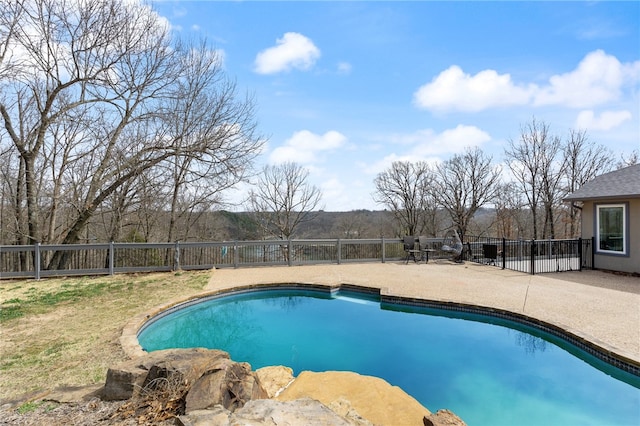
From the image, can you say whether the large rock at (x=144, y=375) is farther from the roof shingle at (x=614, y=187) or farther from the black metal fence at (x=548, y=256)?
the roof shingle at (x=614, y=187)

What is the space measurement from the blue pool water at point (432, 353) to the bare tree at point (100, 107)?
19.3 ft

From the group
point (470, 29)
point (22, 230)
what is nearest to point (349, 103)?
point (470, 29)

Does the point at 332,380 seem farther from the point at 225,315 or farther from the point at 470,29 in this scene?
the point at 470,29

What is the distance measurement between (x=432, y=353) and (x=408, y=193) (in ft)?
51.5

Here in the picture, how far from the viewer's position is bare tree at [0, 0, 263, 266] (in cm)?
894

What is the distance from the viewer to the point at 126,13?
9.41m

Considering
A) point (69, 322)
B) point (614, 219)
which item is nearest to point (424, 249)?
point (614, 219)

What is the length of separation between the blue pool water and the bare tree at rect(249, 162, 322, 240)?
43.9ft

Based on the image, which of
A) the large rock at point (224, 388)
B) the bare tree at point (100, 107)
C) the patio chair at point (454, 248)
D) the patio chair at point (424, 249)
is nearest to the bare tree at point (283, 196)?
the bare tree at point (100, 107)

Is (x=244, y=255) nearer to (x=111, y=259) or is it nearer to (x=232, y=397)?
(x=111, y=259)

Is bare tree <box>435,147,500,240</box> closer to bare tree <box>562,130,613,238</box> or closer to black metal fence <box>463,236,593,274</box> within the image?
bare tree <box>562,130,613,238</box>

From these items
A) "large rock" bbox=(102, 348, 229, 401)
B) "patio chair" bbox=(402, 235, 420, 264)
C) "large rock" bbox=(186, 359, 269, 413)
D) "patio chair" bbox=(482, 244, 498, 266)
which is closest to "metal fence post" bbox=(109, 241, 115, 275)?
"large rock" bbox=(102, 348, 229, 401)

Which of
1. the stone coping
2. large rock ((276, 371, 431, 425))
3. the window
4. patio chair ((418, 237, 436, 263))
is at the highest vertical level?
the window

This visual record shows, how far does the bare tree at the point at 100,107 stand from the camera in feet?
29.3
